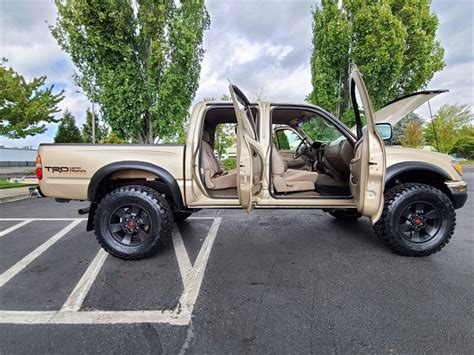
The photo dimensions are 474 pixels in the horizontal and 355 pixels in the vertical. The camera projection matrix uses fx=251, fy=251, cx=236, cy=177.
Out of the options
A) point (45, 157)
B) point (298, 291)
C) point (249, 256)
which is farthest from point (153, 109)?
point (298, 291)

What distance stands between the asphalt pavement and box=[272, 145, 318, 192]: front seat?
2.72 feet

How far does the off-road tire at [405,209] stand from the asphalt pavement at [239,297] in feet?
0.51

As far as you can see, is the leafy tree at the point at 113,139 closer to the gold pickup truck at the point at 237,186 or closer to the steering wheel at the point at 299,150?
the gold pickup truck at the point at 237,186

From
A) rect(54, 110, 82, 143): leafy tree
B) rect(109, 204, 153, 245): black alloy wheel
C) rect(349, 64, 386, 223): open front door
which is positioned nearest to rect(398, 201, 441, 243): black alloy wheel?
rect(349, 64, 386, 223): open front door

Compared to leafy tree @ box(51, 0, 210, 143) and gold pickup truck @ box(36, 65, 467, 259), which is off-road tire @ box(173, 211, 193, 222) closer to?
gold pickup truck @ box(36, 65, 467, 259)

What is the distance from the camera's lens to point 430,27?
44.8ft

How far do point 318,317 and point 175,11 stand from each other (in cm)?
1402

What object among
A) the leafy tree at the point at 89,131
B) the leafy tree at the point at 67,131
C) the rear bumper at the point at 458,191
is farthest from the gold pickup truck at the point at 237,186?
the leafy tree at the point at 67,131

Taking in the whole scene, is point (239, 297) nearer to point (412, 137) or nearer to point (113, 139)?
point (113, 139)

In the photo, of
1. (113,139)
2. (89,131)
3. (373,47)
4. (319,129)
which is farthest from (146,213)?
(89,131)

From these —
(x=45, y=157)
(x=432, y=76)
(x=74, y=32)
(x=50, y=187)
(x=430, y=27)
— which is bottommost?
(x=50, y=187)

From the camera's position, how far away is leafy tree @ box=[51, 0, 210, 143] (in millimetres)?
Answer: 10789

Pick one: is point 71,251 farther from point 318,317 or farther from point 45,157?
point 318,317

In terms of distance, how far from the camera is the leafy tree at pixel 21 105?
981 cm
